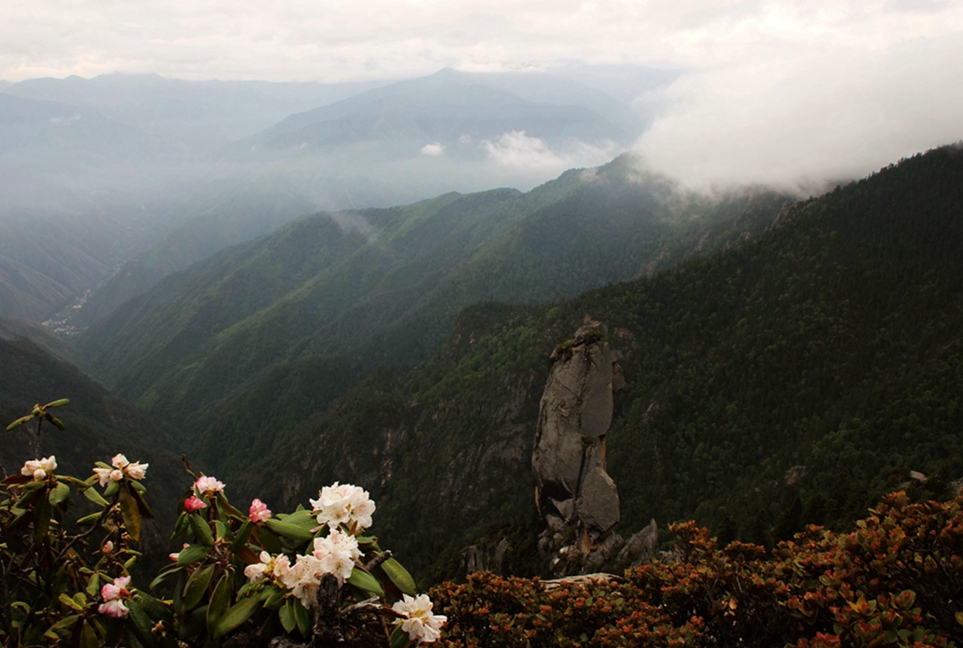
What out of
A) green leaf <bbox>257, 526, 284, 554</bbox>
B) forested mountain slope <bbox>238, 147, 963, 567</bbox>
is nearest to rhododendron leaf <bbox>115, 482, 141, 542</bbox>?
green leaf <bbox>257, 526, 284, 554</bbox>

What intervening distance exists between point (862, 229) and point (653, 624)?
14073 cm

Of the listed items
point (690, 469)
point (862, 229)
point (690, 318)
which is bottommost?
point (690, 469)

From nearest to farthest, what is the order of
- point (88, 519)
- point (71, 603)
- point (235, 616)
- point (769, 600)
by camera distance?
point (235, 616)
point (71, 603)
point (88, 519)
point (769, 600)

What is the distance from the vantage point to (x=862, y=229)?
125562mm

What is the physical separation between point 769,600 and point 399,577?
802 cm

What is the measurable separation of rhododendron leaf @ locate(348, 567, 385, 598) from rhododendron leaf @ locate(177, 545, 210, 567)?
4.90 feet

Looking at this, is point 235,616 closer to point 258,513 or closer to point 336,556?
point 258,513

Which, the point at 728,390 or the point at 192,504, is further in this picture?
the point at 728,390

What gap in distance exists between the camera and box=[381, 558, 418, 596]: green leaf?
18.6 feet

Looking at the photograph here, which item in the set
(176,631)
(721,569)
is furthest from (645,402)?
(176,631)

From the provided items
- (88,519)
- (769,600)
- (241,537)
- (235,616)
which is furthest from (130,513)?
(769,600)

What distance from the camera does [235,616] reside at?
503cm

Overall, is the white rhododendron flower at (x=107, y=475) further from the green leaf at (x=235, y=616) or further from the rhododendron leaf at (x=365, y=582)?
the rhododendron leaf at (x=365, y=582)

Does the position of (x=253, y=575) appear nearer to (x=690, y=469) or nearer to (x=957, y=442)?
(x=957, y=442)
